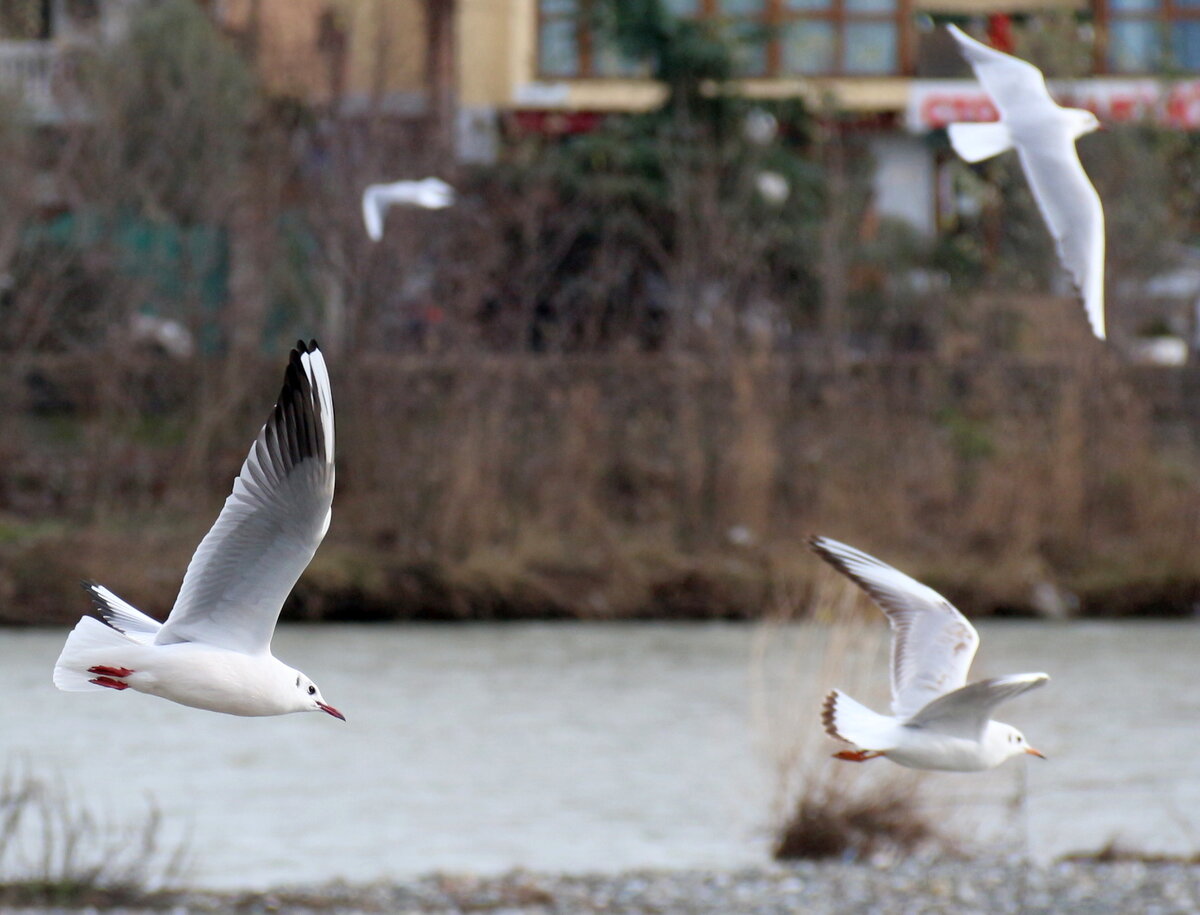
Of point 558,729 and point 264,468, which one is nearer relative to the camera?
point 264,468

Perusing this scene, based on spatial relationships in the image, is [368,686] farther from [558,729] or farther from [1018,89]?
[1018,89]

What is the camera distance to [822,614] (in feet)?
26.0

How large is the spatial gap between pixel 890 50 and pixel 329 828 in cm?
1280

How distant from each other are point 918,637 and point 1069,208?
2.62 feet

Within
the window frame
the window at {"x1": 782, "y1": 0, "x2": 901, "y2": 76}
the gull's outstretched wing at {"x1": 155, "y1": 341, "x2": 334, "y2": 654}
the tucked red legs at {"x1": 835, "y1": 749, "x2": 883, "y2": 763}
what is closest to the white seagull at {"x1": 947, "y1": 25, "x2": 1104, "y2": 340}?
the tucked red legs at {"x1": 835, "y1": 749, "x2": 883, "y2": 763}

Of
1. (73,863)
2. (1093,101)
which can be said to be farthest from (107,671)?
(1093,101)

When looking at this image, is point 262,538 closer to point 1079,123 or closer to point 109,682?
point 109,682

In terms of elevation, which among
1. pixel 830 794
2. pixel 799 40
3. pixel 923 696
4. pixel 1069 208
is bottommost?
pixel 830 794

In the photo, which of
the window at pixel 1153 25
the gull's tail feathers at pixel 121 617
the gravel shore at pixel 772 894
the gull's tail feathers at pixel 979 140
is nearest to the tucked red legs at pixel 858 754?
the gull's tail feathers at pixel 121 617

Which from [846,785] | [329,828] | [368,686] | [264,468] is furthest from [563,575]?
[264,468]

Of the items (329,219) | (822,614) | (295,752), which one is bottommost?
(295,752)

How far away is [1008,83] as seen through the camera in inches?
143

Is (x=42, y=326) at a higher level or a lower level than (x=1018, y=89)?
lower

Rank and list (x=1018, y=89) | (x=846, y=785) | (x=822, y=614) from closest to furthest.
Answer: (x=1018, y=89) → (x=822, y=614) → (x=846, y=785)
